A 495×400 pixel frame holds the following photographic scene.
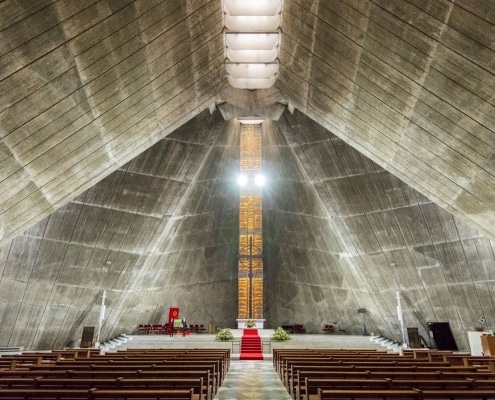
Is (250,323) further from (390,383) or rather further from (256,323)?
(390,383)

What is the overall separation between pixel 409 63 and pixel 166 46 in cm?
483

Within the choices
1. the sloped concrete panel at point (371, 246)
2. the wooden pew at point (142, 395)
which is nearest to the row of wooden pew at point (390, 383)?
the wooden pew at point (142, 395)

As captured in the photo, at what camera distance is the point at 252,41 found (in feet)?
35.5

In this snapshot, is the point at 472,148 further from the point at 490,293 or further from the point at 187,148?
the point at 187,148

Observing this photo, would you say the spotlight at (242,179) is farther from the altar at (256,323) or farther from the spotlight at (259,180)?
the altar at (256,323)

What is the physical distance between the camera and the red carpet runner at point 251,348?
494 inches

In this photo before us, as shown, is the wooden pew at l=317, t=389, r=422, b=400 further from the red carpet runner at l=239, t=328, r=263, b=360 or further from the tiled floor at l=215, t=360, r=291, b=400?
the red carpet runner at l=239, t=328, r=263, b=360

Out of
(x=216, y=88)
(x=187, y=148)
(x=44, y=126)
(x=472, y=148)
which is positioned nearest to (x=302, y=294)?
(x=187, y=148)

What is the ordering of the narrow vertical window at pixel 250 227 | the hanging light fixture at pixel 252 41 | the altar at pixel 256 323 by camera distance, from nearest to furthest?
1. the hanging light fixture at pixel 252 41
2. the altar at pixel 256 323
3. the narrow vertical window at pixel 250 227

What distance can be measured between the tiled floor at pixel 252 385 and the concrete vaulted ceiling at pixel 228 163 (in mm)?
5660

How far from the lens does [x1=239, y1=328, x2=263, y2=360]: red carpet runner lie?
12.6 m

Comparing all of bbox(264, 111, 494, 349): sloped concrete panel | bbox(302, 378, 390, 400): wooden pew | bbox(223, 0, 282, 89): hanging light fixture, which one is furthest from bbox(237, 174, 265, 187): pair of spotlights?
bbox(302, 378, 390, 400): wooden pew

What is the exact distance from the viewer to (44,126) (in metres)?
6.75

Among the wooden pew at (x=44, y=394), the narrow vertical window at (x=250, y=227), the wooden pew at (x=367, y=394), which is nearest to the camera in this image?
the wooden pew at (x=367, y=394)
